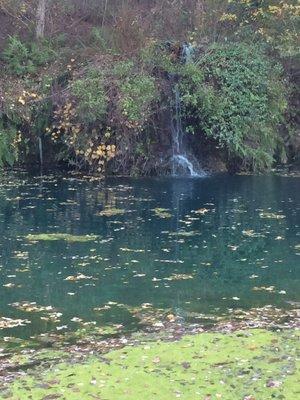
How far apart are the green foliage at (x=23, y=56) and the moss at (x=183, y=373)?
67.1 feet

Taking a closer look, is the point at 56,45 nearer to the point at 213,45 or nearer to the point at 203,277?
the point at 213,45

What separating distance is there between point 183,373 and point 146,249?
7.52 m

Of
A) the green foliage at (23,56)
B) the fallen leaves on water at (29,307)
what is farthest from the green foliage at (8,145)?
the fallen leaves on water at (29,307)

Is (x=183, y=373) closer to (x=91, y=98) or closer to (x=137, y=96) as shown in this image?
(x=91, y=98)

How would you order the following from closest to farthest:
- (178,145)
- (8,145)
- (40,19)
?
(8,145) < (178,145) < (40,19)

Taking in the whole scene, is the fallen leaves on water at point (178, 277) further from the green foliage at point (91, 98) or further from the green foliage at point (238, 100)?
the green foliage at point (238, 100)

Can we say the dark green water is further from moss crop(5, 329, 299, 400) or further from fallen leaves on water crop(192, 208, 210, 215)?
moss crop(5, 329, 299, 400)

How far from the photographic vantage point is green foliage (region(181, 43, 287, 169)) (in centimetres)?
2677

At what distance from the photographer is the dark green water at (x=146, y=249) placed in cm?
1224

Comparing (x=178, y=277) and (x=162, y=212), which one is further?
(x=162, y=212)

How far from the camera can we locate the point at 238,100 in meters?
27.4

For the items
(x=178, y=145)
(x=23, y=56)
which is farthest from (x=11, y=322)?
(x=23, y=56)

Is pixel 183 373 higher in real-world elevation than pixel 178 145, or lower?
lower

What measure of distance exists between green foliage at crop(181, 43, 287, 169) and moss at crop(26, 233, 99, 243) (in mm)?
10851
